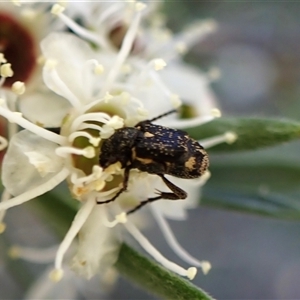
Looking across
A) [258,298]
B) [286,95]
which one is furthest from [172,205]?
[286,95]

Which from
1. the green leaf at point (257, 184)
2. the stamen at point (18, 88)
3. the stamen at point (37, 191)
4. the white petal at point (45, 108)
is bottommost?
the green leaf at point (257, 184)

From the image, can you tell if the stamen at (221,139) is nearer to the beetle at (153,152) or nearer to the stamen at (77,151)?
the beetle at (153,152)

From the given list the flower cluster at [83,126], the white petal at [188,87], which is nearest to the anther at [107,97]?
the flower cluster at [83,126]

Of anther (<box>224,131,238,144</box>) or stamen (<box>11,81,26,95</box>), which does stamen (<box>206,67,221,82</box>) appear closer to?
anther (<box>224,131,238,144</box>)

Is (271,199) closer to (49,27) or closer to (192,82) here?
(192,82)

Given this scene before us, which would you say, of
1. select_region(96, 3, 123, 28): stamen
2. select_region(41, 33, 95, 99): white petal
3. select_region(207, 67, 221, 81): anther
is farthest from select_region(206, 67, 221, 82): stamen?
select_region(41, 33, 95, 99): white petal

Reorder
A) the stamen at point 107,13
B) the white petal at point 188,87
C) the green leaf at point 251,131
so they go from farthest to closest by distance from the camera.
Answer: the white petal at point 188,87
the stamen at point 107,13
the green leaf at point 251,131
